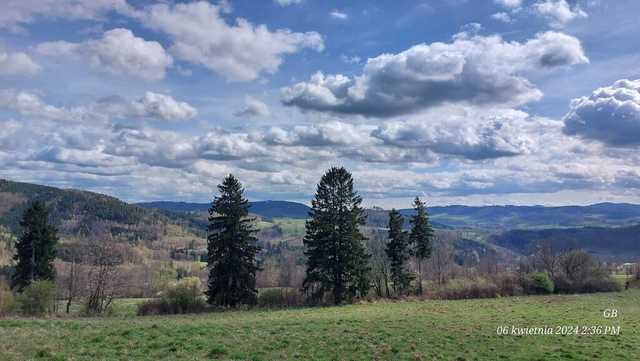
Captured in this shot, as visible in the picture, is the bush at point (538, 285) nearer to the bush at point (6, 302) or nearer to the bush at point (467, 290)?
the bush at point (467, 290)

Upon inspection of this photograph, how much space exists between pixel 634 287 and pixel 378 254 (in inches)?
1608

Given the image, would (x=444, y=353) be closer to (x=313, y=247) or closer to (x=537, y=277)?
(x=313, y=247)

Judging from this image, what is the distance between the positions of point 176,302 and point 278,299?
12.4 m

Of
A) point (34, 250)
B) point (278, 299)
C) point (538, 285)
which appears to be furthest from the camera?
point (538, 285)

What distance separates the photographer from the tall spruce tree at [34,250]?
53594 mm

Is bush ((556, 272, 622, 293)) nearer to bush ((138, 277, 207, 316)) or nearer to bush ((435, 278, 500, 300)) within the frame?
bush ((435, 278, 500, 300))

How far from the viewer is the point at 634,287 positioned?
245 feet

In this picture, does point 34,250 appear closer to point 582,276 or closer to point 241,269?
point 241,269

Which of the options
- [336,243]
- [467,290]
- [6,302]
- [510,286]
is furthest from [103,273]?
[510,286]

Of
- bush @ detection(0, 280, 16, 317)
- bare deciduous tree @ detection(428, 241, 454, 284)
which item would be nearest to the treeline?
bush @ detection(0, 280, 16, 317)

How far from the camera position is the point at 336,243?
55844mm

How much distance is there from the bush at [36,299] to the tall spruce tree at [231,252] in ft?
50.3

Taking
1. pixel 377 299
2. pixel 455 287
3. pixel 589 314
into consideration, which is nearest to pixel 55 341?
pixel 589 314

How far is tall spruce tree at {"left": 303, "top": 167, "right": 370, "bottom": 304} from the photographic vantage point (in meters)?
55.3
